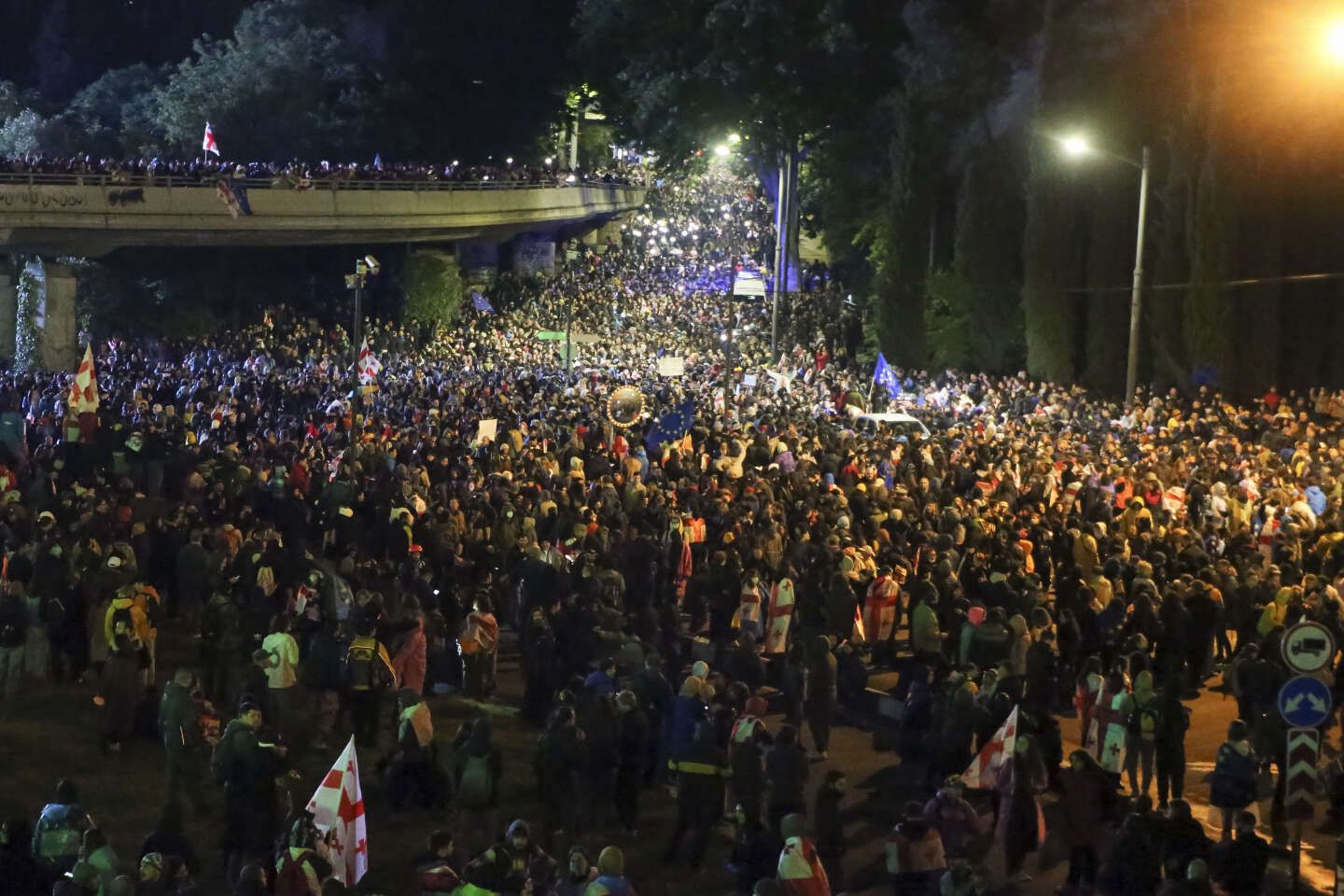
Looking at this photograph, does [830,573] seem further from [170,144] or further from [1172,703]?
[170,144]

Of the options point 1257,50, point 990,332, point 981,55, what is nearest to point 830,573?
point 1257,50

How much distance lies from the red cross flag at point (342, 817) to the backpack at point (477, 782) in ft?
3.49

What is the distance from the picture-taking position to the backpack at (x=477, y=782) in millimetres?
11000

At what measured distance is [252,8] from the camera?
6122 cm

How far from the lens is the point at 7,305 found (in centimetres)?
4131

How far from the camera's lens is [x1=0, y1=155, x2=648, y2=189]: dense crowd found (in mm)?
39188

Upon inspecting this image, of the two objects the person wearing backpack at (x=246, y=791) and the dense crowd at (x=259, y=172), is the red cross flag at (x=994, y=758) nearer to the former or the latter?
the person wearing backpack at (x=246, y=791)

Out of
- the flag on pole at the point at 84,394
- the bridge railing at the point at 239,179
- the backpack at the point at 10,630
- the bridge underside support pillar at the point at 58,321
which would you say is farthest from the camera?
the bridge underside support pillar at the point at 58,321

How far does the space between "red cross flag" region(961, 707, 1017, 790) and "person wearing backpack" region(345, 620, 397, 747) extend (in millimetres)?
4624

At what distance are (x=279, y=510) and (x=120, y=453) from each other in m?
4.96

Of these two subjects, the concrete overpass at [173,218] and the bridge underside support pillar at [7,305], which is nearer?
the concrete overpass at [173,218]

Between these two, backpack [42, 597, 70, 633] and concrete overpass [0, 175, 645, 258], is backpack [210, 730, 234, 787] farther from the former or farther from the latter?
concrete overpass [0, 175, 645, 258]

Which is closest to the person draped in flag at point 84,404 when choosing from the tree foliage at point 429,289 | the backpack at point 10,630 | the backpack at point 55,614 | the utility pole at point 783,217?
the backpack at point 55,614

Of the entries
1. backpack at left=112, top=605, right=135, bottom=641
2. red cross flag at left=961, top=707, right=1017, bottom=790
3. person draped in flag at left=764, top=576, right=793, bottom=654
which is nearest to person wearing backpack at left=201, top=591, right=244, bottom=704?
backpack at left=112, top=605, right=135, bottom=641
